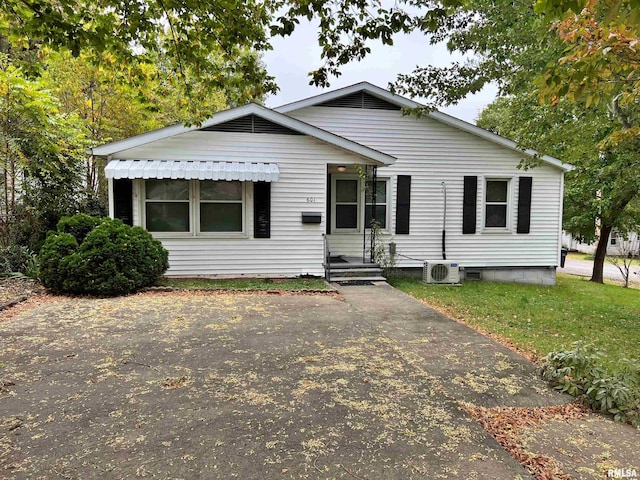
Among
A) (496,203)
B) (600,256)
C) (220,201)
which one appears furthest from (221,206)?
(600,256)

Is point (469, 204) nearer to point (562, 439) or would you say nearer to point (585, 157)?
point (585, 157)

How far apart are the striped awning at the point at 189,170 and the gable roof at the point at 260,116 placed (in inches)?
14.1

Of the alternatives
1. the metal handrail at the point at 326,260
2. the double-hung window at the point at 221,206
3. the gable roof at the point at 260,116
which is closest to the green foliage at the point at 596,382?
the metal handrail at the point at 326,260

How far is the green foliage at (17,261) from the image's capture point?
841 centimetres

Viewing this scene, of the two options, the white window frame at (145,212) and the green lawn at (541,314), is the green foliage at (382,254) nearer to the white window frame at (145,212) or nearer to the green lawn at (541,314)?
the green lawn at (541,314)

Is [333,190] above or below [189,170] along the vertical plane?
below

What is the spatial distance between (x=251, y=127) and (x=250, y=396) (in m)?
6.91

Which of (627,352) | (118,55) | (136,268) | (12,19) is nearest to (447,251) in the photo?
(627,352)

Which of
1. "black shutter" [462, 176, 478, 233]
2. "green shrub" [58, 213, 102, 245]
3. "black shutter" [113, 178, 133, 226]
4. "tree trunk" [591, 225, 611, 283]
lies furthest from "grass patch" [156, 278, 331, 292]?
"tree trunk" [591, 225, 611, 283]

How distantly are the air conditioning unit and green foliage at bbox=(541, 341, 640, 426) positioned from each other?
5.95 meters

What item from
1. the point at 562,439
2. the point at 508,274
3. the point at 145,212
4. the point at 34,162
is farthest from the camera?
the point at 508,274

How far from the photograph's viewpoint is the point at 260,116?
884 cm

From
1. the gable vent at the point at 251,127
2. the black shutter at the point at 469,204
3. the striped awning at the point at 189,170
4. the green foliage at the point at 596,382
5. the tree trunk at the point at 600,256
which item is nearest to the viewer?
the green foliage at the point at 596,382

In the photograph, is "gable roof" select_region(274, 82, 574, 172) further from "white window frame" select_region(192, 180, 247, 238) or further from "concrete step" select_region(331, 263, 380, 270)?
"concrete step" select_region(331, 263, 380, 270)
